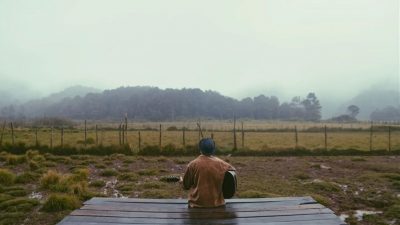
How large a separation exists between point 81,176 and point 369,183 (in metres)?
11.3

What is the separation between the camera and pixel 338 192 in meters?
14.3

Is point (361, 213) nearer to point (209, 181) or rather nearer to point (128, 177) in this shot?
point (209, 181)

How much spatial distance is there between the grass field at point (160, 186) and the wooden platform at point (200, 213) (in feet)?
15.0

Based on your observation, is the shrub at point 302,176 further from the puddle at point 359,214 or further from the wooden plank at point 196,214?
the wooden plank at point 196,214

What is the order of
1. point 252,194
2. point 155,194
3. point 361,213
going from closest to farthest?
point 361,213, point 252,194, point 155,194

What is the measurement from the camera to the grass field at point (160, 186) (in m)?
11.1

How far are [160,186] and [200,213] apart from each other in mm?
9260

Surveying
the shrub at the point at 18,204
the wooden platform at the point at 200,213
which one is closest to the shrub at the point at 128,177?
the shrub at the point at 18,204

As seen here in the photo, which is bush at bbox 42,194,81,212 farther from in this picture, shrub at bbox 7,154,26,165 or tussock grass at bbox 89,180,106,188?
shrub at bbox 7,154,26,165

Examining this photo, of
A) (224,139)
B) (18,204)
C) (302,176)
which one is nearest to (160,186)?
(18,204)

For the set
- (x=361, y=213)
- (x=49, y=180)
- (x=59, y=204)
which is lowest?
(x=361, y=213)

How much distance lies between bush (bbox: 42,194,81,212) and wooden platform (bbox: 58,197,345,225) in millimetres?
4876

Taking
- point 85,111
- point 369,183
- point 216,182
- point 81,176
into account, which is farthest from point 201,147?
point 85,111

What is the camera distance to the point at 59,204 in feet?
36.1
